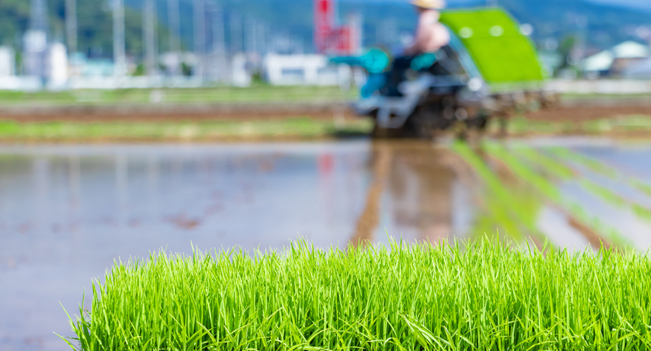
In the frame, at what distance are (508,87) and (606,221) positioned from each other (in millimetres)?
7529

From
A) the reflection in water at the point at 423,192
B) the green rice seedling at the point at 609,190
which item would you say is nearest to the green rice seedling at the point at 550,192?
the green rice seedling at the point at 609,190

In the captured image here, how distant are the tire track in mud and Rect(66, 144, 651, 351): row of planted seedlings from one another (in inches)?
26.4

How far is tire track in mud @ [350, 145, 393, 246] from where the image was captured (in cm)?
661

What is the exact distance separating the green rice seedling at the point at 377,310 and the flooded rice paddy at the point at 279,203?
1.71ft

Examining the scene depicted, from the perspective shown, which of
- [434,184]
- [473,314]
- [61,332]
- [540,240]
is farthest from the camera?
[434,184]

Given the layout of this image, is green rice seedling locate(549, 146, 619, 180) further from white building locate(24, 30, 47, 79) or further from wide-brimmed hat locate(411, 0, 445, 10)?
white building locate(24, 30, 47, 79)

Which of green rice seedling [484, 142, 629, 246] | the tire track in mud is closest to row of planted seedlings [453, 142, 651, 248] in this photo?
green rice seedling [484, 142, 629, 246]

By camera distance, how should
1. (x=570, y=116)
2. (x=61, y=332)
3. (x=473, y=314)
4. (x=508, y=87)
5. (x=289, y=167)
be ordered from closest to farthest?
(x=473, y=314) → (x=61, y=332) → (x=289, y=167) → (x=508, y=87) → (x=570, y=116)

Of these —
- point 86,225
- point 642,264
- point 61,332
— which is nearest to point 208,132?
point 86,225

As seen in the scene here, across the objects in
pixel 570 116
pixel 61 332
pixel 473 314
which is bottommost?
pixel 61 332

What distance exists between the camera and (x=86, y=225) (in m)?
7.48

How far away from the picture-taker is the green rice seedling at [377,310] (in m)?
2.89

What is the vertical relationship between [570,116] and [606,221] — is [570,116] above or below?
above

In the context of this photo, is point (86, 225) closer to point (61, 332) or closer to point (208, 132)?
point (61, 332)
